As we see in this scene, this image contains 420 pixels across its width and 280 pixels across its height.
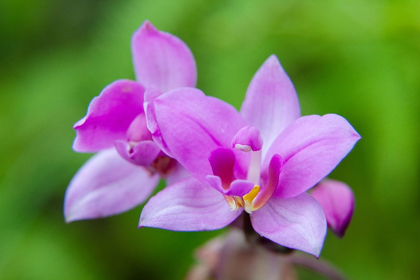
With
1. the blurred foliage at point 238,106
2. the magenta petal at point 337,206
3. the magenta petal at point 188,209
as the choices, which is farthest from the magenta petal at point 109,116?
the blurred foliage at point 238,106

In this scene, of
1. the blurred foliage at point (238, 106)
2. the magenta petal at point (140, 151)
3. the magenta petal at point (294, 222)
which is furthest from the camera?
the blurred foliage at point (238, 106)

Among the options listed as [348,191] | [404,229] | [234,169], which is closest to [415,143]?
[404,229]

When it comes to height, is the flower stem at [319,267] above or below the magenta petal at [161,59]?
below

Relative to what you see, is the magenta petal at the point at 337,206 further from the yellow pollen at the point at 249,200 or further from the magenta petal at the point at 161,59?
the magenta petal at the point at 161,59

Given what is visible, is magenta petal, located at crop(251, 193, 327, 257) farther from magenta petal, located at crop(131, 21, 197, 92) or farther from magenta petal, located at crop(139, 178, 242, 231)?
magenta petal, located at crop(131, 21, 197, 92)

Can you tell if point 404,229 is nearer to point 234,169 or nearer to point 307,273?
point 307,273

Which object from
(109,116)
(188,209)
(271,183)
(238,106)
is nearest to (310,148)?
(271,183)
